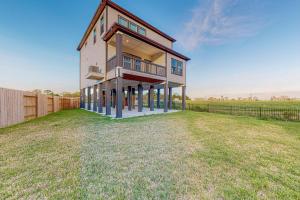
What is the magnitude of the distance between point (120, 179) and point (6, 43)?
16836 mm

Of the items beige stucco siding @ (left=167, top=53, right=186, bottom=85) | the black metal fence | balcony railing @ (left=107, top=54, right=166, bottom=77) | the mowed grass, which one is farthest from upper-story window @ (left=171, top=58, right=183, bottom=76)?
the mowed grass

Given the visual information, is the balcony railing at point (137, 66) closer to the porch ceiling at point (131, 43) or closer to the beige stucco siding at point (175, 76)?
the beige stucco siding at point (175, 76)

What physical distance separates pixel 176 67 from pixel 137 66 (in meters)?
5.40

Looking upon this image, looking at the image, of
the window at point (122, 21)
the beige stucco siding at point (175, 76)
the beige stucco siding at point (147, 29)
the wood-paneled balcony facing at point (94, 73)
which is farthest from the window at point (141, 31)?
the wood-paneled balcony facing at point (94, 73)

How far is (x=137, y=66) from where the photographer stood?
988 centimetres

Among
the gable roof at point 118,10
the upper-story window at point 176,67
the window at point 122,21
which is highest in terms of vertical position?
the gable roof at point 118,10

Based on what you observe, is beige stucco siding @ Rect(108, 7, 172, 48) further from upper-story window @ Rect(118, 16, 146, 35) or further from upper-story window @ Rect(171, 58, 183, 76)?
upper-story window @ Rect(171, 58, 183, 76)

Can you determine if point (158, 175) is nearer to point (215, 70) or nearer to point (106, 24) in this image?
point (106, 24)

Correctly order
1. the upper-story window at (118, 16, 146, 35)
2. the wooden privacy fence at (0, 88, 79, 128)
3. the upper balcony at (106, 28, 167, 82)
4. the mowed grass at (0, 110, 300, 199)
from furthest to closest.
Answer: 1. the upper-story window at (118, 16, 146, 35)
2. the upper balcony at (106, 28, 167, 82)
3. the wooden privacy fence at (0, 88, 79, 128)
4. the mowed grass at (0, 110, 300, 199)

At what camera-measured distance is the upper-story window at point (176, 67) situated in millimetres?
12788

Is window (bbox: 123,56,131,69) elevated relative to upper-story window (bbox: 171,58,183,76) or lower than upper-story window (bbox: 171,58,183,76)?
lower

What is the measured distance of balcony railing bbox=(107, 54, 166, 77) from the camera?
878 centimetres

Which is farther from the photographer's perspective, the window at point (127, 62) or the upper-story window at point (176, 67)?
the upper-story window at point (176, 67)

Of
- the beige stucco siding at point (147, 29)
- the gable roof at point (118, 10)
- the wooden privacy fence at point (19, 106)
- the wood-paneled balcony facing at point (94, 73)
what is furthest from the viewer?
the wood-paneled balcony facing at point (94, 73)
